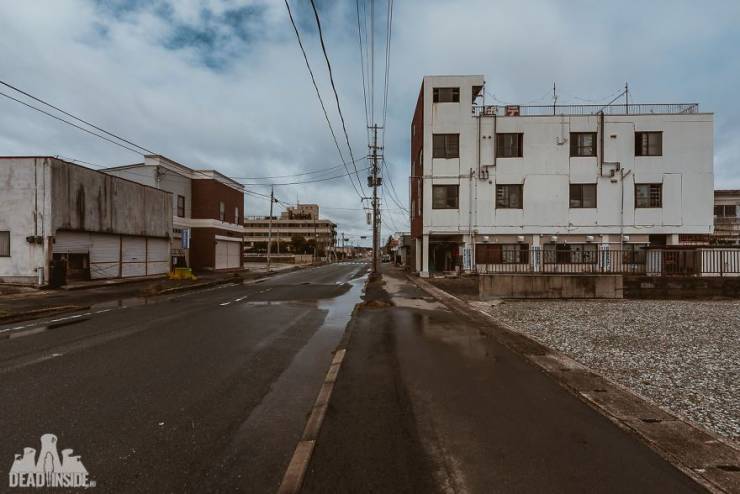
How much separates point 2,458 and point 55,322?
900 cm

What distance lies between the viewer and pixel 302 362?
6410mm

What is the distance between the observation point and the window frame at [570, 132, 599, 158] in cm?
2693

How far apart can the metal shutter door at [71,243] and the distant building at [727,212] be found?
51977mm

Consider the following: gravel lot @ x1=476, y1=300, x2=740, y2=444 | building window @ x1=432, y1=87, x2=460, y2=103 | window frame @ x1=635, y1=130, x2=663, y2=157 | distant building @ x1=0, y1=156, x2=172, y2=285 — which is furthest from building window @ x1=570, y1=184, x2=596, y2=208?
distant building @ x1=0, y1=156, x2=172, y2=285

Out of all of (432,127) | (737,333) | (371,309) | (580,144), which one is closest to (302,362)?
(371,309)

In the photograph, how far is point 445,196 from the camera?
90.7 ft

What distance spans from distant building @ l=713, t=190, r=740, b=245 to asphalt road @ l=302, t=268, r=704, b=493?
43676 millimetres

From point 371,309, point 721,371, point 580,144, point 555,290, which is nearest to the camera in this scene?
point 721,371

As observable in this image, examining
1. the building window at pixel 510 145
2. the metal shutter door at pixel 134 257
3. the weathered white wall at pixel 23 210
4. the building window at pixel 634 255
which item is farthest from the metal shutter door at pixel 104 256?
the building window at pixel 634 255

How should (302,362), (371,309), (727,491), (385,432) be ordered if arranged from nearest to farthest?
(727,491), (385,432), (302,362), (371,309)

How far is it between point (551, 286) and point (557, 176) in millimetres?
15089

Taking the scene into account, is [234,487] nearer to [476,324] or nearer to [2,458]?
[2,458]

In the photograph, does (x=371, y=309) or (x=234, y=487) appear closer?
(x=234, y=487)

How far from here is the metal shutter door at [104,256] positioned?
21344mm
